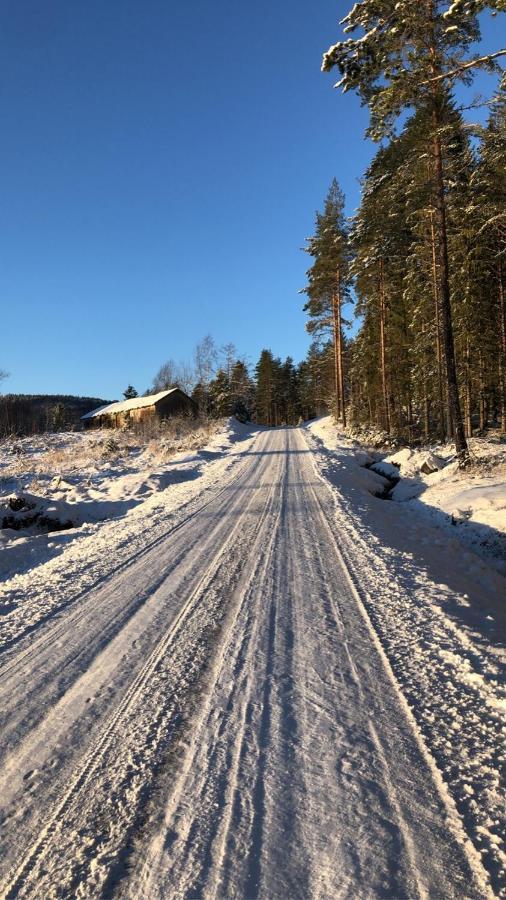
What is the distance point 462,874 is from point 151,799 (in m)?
1.48

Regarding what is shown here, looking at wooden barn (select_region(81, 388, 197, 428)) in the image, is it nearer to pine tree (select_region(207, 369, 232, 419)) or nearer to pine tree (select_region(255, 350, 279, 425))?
pine tree (select_region(207, 369, 232, 419))

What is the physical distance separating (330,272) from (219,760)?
1312 inches

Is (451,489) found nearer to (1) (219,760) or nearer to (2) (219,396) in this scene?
(1) (219,760)

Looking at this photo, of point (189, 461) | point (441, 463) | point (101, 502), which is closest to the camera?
point (101, 502)

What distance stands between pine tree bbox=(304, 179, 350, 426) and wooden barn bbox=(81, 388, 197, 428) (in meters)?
15.8

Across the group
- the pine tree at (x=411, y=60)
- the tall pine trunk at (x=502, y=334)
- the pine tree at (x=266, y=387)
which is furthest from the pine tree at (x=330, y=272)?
the pine tree at (x=266, y=387)

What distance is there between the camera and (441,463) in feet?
44.8

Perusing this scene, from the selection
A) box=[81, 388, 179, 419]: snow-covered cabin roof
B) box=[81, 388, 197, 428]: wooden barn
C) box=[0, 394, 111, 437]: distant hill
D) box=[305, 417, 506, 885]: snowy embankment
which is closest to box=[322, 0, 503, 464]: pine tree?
box=[305, 417, 506, 885]: snowy embankment

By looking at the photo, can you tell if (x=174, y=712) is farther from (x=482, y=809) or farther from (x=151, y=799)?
(x=482, y=809)

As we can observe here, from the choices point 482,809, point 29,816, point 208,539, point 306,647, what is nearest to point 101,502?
point 208,539

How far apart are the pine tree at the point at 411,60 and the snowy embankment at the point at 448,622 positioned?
13.1 ft

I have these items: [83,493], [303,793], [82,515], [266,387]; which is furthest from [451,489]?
[266,387]

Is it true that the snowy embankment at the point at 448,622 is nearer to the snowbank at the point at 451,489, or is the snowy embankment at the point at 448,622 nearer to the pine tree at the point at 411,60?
the snowbank at the point at 451,489

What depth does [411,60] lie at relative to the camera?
33.2 feet
